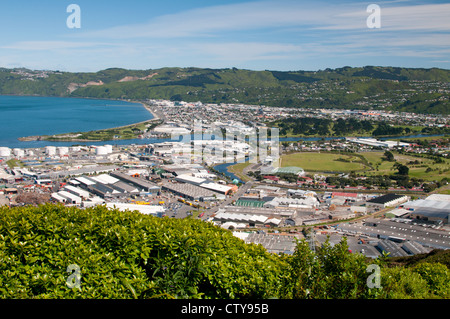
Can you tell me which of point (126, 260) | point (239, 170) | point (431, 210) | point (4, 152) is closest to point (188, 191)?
point (239, 170)

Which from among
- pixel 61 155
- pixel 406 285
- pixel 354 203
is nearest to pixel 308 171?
pixel 354 203

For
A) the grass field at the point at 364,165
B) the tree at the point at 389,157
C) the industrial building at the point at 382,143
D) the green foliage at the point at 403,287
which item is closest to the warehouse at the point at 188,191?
the grass field at the point at 364,165

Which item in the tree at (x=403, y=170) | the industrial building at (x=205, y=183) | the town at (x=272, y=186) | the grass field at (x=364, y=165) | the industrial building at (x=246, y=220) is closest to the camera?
the town at (x=272, y=186)

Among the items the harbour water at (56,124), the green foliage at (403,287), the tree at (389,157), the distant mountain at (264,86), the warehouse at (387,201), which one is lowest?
the warehouse at (387,201)

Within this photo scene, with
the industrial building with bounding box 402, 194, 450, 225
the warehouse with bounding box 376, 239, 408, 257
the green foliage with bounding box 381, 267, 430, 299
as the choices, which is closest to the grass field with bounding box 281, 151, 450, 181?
the industrial building with bounding box 402, 194, 450, 225

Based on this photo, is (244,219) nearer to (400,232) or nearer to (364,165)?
(400,232)

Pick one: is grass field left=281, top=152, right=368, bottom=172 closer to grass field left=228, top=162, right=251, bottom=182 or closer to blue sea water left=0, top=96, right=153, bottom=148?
grass field left=228, top=162, right=251, bottom=182

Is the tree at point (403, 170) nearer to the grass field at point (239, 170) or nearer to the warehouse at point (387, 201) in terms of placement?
the warehouse at point (387, 201)
